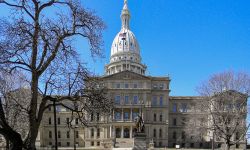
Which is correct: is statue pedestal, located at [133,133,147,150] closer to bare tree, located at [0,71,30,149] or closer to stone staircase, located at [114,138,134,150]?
bare tree, located at [0,71,30,149]

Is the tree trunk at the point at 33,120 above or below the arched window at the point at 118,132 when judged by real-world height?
above

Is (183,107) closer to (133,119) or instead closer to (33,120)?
(133,119)

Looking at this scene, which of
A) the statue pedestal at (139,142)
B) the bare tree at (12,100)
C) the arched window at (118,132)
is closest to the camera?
the bare tree at (12,100)

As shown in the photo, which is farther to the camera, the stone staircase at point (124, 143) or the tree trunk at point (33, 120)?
the stone staircase at point (124, 143)

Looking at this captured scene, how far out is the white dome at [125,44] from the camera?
4825 inches

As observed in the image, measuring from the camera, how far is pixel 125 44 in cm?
12325

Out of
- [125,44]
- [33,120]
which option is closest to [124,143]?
[125,44]

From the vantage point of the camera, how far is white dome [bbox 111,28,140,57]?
402 feet

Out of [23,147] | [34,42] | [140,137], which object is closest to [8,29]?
[34,42]

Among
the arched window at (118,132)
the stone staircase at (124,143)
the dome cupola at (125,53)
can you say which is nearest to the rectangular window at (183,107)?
the dome cupola at (125,53)

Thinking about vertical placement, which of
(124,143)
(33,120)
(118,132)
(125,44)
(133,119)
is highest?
(125,44)

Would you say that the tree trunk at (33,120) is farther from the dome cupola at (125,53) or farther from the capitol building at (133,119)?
the dome cupola at (125,53)

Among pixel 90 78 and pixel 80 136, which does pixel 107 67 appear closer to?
pixel 80 136

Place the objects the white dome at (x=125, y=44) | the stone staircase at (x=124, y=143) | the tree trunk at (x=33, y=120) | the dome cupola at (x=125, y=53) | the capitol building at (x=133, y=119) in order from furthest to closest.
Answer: the white dome at (x=125, y=44)
the dome cupola at (x=125, y=53)
the capitol building at (x=133, y=119)
the stone staircase at (x=124, y=143)
the tree trunk at (x=33, y=120)
